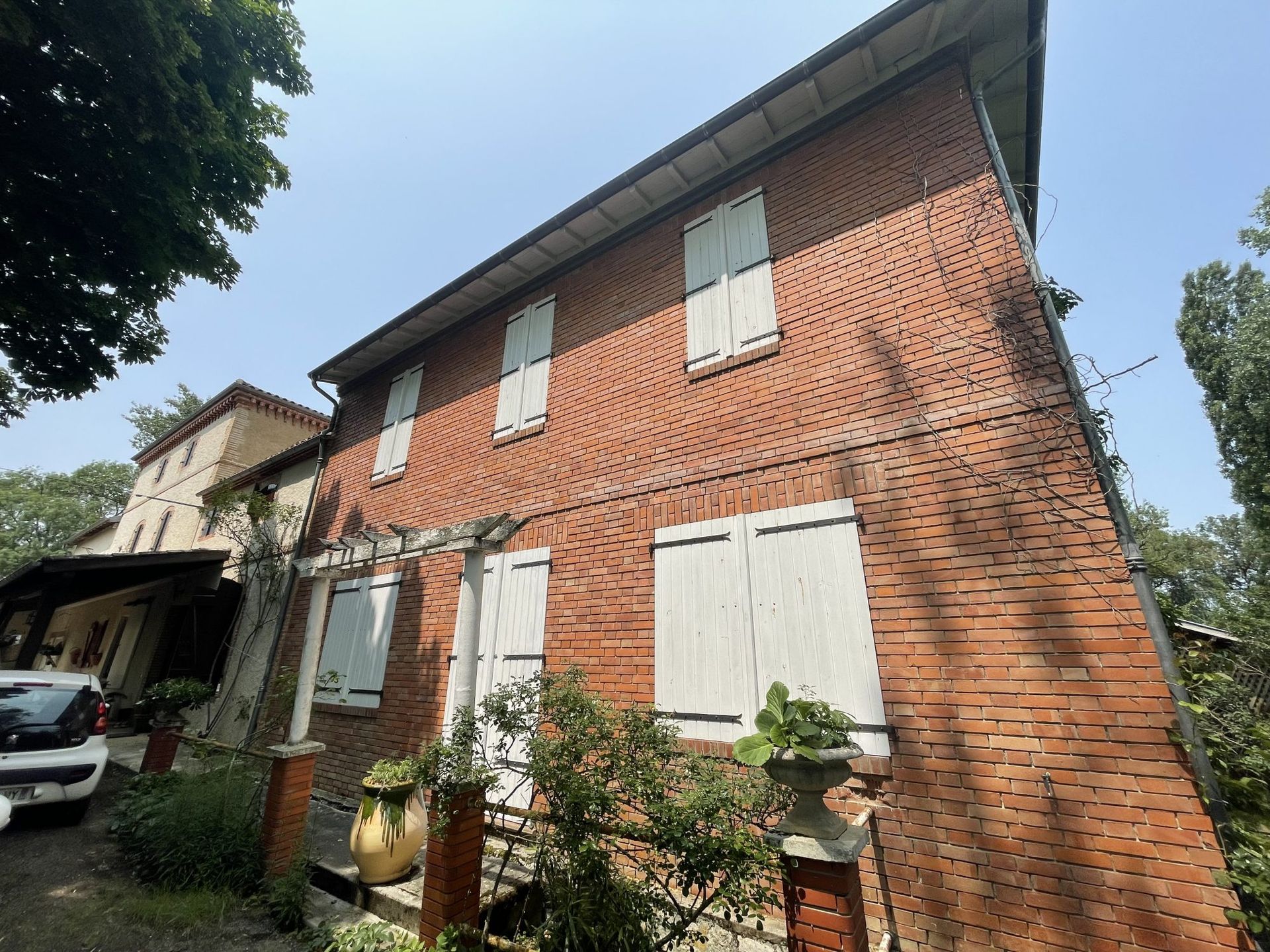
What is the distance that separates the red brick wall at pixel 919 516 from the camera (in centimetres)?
271

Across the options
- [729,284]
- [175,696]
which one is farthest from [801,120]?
[175,696]

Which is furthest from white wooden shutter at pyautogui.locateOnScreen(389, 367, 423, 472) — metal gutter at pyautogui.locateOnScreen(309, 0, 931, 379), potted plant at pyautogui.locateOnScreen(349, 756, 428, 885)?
potted plant at pyautogui.locateOnScreen(349, 756, 428, 885)

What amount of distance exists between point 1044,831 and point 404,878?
4613 millimetres

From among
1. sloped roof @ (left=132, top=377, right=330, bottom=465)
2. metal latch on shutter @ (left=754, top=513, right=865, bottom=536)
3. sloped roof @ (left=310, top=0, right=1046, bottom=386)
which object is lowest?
metal latch on shutter @ (left=754, top=513, right=865, bottom=536)

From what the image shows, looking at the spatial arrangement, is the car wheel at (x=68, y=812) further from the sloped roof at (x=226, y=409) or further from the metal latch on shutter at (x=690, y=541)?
the sloped roof at (x=226, y=409)

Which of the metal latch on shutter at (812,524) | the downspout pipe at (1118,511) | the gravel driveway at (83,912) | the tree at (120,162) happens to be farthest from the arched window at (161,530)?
the downspout pipe at (1118,511)

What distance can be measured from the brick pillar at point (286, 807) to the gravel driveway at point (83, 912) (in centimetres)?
43

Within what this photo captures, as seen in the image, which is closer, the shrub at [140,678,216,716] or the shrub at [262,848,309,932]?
the shrub at [262,848,309,932]

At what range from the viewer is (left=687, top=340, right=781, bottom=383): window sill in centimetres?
466

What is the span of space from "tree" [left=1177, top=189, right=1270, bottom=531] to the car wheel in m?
27.8

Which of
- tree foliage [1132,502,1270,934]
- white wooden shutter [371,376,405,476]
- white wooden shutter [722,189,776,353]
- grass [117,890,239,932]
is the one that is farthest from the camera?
white wooden shutter [371,376,405,476]

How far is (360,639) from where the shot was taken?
22.9 feet

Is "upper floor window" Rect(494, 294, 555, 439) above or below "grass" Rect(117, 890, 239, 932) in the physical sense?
above

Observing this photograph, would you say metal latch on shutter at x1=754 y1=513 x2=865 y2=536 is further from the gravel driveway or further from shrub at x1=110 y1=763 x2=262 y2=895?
shrub at x1=110 y1=763 x2=262 y2=895
